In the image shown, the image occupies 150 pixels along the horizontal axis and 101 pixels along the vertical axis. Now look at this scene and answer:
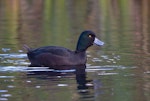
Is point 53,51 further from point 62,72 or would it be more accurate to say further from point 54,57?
point 62,72

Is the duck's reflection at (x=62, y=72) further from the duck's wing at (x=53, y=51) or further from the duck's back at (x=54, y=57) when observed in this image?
the duck's wing at (x=53, y=51)

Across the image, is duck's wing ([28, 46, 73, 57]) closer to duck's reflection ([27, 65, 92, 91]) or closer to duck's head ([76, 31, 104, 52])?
duck's reflection ([27, 65, 92, 91])

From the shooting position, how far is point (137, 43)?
53.9 feet

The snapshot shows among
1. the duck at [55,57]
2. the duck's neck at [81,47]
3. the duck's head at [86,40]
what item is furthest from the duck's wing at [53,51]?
the duck's head at [86,40]

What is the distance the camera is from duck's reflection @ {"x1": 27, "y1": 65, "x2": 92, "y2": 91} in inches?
479

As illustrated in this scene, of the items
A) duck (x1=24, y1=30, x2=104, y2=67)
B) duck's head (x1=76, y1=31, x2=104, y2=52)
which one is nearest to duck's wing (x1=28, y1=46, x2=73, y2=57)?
duck (x1=24, y1=30, x2=104, y2=67)

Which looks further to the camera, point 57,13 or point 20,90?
point 57,13

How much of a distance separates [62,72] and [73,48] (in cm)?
300

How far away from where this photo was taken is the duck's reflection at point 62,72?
1216 centimetres

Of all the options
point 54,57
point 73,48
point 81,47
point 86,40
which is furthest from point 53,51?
point 73,48

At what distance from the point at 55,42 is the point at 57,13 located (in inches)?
332

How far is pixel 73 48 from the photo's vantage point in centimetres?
1588

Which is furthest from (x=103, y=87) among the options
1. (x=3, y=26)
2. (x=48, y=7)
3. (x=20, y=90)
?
(x=48, y=7)

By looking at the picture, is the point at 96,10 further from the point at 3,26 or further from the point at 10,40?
the point at 10,40
